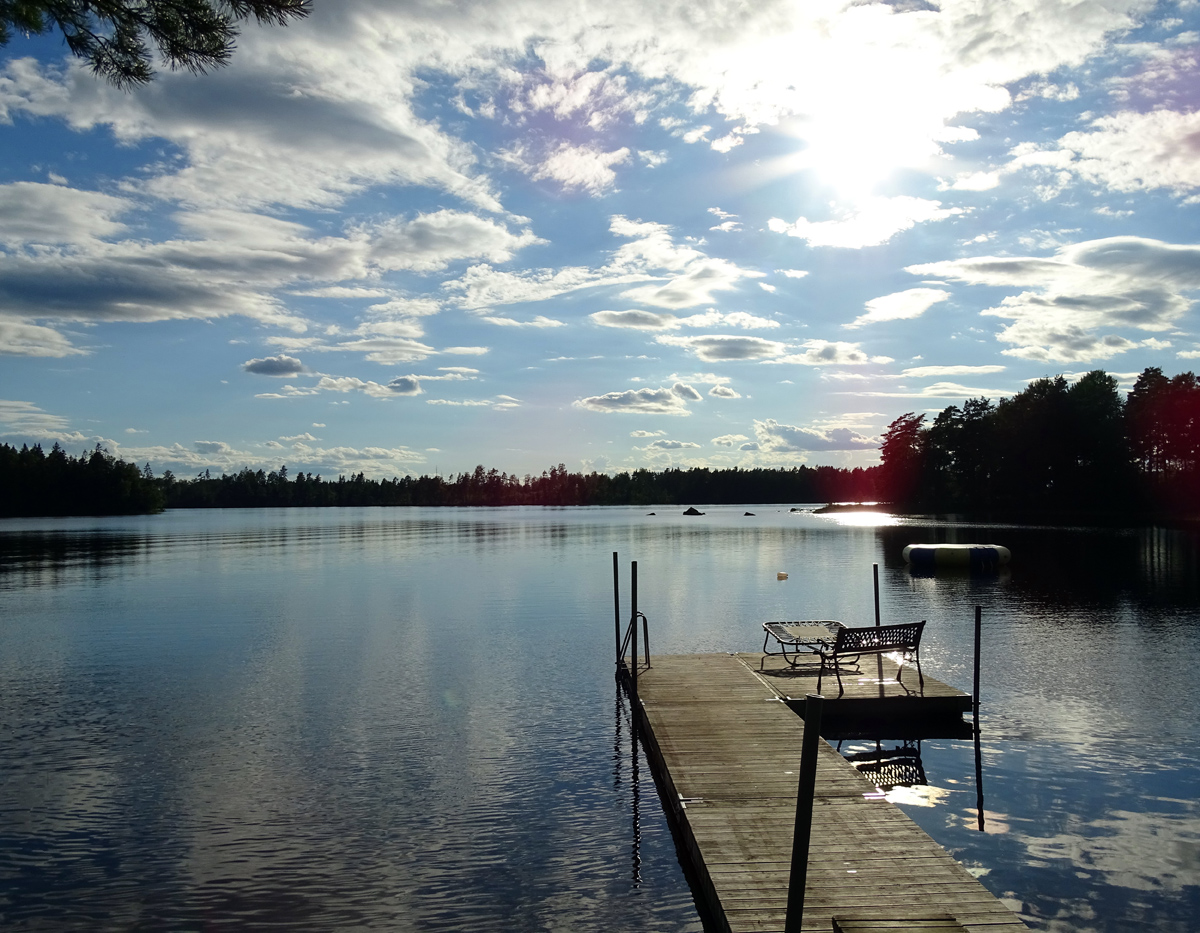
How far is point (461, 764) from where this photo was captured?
15.6 m

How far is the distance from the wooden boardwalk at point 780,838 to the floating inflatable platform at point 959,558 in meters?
42.2

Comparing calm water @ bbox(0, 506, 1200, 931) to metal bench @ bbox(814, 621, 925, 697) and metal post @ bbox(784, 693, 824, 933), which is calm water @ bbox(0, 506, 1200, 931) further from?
metal post @ bbox(784, 693, 824, 933)

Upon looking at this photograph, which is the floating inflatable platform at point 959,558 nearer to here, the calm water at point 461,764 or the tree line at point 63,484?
the calm water at point 461,764

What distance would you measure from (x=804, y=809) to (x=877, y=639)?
11.2 meters

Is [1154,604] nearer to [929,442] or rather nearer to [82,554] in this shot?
[82,554]

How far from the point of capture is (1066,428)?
11831 cm

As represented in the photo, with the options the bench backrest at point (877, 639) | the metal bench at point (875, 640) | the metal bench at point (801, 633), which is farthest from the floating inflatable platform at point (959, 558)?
the bench backrest at point (877, 639)

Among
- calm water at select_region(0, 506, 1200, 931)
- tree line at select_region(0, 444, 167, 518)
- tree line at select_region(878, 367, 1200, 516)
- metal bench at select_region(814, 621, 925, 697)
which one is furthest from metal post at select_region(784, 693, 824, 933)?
→ tree line at select_region(0, 444, 167, 518)

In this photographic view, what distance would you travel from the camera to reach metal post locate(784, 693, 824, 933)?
6980 millimetres

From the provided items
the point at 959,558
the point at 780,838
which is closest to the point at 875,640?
the point at 780,838

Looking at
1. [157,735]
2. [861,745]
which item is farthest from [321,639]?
[861,745]

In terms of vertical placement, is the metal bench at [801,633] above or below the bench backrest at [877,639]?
below

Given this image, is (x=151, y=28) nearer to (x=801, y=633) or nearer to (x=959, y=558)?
(x=801, y=633)

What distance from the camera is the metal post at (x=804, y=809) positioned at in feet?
22.9
